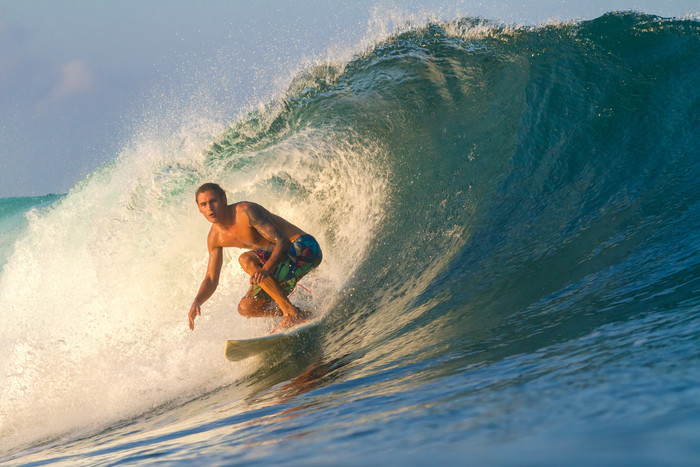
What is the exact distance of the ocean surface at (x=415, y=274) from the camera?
1557 millimetres

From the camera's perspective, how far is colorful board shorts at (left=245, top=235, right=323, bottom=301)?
15.0 ft

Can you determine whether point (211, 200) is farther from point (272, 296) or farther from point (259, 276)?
point (272, 296)

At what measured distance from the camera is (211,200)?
4.30 meters

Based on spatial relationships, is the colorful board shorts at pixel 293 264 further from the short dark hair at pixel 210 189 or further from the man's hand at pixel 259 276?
the short dark hair at pixel 210 189

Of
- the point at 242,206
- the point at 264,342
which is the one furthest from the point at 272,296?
the point at 242,206

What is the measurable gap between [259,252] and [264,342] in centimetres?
71

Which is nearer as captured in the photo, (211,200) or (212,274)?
(211,200)

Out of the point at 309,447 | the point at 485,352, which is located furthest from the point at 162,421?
the point at 309,447

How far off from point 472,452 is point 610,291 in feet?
8.06

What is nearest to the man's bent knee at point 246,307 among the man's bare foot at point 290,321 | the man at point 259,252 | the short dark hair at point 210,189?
the man at point 259,252

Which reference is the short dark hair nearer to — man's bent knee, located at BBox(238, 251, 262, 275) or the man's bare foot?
man's bent knee, located at BBox(238, 251, 262, 275)

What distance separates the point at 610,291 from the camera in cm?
326

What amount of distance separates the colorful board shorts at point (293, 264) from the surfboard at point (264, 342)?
333mm

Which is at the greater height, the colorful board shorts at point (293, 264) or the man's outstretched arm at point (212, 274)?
the man's outstretched arm at point (212, 274)
